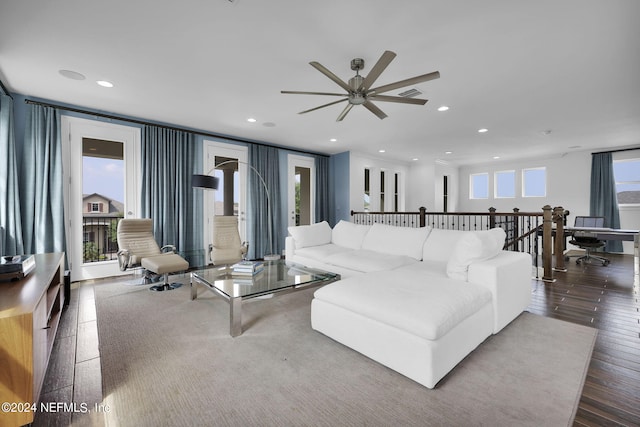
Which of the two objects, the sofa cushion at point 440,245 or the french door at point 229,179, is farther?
the french door at point 229,179

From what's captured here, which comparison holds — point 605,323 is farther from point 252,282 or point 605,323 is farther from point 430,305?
point 252,282

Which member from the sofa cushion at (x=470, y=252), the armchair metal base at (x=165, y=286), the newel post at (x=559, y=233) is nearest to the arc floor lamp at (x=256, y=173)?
the armchair metal base at (x=165, y=286)

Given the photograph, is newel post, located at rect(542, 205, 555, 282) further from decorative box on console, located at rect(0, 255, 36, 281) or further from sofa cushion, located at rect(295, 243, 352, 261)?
decorative box on console, located at rect(0, 255, 36, 281)

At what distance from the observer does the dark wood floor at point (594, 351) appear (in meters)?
1.48

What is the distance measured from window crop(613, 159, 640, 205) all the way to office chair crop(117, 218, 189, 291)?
31.3 ft

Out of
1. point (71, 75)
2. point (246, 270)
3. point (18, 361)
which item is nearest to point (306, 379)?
point (18, 361)

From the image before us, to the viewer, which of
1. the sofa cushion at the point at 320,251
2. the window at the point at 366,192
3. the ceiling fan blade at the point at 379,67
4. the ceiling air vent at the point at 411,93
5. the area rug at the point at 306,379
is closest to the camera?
the area rug at the point at 306,379

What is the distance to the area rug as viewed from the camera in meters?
1.45

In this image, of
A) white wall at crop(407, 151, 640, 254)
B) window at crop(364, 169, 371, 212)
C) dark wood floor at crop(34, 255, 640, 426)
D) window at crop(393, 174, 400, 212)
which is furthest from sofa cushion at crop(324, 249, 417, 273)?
white wall at crop(407, 151, 640, 254)

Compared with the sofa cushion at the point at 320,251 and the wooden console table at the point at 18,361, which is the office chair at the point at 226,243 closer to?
the sofa cushion at the point at 320,251

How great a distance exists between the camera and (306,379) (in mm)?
1758

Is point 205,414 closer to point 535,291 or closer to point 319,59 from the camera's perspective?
point 319,59

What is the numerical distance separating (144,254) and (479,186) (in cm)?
961

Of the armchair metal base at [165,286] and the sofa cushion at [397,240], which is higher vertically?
the sofa cushion at [397,240]
